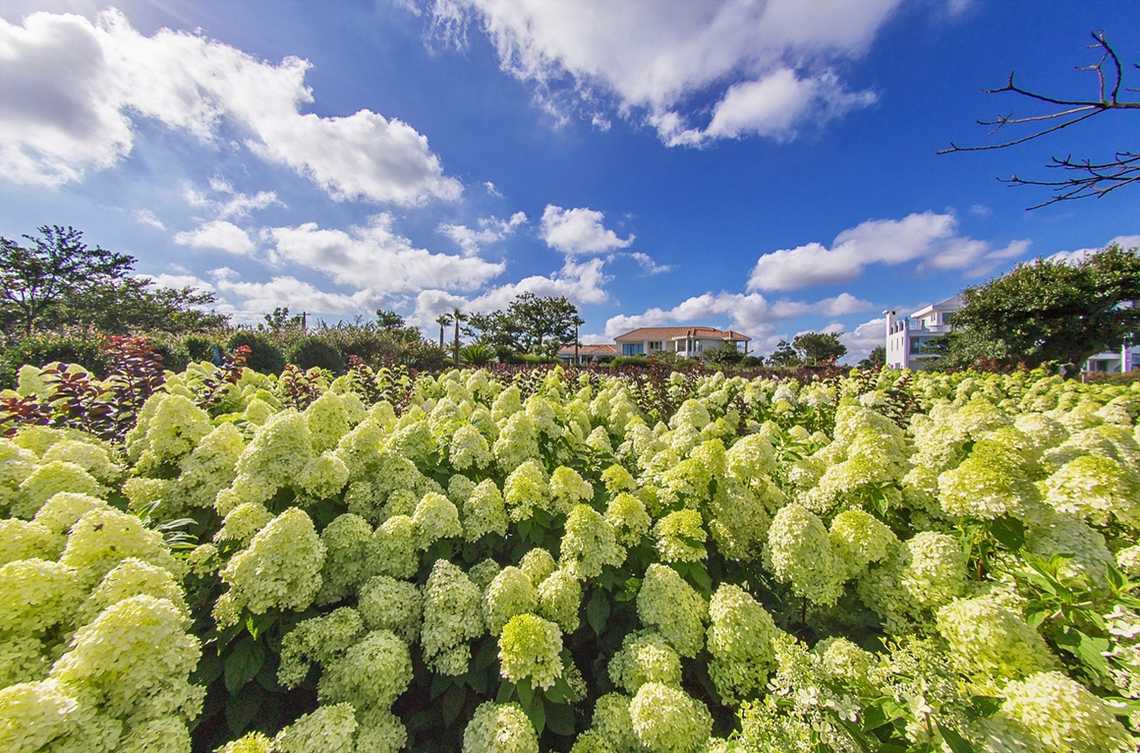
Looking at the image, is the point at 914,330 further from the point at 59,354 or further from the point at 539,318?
the point at 59,354

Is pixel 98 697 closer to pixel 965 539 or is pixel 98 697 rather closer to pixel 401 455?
pixel 401 455

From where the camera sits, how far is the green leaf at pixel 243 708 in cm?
169

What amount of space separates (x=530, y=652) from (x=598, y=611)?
0.48m

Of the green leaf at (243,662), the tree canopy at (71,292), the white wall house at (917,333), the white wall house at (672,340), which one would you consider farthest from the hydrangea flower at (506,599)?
the white wall house at (672,340)

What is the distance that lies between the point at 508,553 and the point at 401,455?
86 centimetres

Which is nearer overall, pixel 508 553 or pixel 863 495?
pixel 863 495

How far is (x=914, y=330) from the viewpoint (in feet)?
186

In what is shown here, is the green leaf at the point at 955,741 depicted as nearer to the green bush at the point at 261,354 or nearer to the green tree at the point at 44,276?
the green bush at the point at 261,354

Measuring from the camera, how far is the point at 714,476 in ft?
7.85

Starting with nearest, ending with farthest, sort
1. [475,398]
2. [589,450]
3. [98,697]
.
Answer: [98,697] < [589,450] < [475,398]

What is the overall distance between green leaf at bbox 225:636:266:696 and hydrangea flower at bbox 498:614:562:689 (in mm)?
978

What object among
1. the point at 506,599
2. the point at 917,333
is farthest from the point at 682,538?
the point at 917,333

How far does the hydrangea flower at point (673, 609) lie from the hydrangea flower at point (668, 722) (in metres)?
0.25

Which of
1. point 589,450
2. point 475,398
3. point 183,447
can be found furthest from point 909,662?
point 475,398
